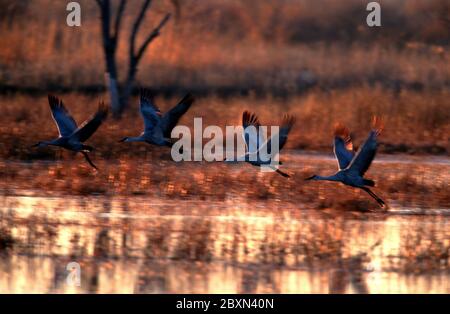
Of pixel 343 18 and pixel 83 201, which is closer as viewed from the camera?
pixel 83 201

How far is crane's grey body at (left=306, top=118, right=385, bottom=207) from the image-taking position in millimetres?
10297

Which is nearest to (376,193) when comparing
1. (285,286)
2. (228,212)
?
(228,212)

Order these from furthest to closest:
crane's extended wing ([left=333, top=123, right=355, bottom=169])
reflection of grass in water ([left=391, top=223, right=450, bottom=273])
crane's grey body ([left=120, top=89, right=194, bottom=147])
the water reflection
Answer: crane's grey body ([left=120, top=89, right=194, bottom=147]) < crane's extended wing ([left=333, top=123, right=355, bottom=169]) < reflection of grass in water ([left=391, top=223, right=450, bottom=273]) < the water reflection

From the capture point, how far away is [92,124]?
37.2 feet

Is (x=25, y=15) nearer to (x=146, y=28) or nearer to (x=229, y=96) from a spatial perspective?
(x=146, y=28)

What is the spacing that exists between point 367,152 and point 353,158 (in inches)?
11.3

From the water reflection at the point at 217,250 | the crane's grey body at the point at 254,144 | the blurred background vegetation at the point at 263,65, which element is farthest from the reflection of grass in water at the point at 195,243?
the blurred background vegetation at the point at 263,65

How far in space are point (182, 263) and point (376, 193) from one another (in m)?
3.86

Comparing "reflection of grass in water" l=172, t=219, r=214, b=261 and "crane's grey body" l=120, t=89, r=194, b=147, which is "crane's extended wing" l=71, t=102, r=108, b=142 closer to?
"crane's grey body" l=120, t=89, r=194, b=147

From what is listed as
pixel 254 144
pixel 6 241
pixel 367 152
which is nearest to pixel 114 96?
pixel 254 144

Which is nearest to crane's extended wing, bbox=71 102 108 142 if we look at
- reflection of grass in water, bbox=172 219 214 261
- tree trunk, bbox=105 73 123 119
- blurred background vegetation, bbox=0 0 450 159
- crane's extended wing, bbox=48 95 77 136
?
crane's extended wing, bbox=48 95 77 136

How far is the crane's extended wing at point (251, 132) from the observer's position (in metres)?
11.1

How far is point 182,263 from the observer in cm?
916
